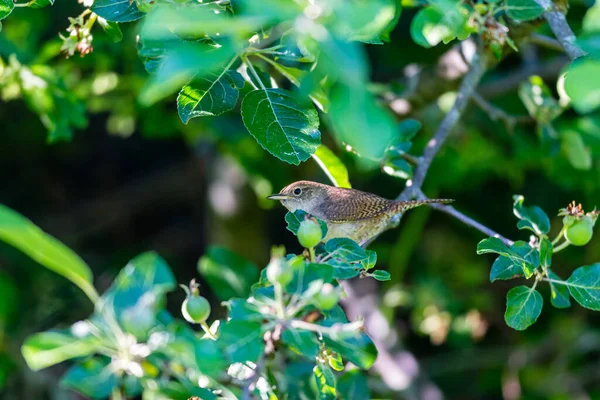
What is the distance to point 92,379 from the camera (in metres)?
1.61

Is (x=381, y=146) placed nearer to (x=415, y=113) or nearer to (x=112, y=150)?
(x=415, y=113)

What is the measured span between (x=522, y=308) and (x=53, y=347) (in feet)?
4.45

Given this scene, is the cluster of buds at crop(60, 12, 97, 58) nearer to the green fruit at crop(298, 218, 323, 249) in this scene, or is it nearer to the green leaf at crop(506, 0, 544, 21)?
the green fruit at crop(298, 218, 323, 249)

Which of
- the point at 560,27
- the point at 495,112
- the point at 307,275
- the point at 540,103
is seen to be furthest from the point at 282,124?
the point at 540,103

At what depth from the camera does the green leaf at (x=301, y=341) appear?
1699 mm

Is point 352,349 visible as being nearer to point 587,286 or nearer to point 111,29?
point 587,286

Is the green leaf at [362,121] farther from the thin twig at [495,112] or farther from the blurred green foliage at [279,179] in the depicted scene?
the thin twig at [495,112]

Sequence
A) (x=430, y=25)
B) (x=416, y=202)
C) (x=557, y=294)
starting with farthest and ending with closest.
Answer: (x=416, y=202) < (x=557, y=294) < (x=430, y=25)

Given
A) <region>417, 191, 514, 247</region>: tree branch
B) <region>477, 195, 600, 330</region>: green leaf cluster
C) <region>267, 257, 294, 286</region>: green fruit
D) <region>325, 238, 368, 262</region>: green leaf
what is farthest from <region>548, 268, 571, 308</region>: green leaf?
<region>267, 257, 294, 286</region>: green fruit

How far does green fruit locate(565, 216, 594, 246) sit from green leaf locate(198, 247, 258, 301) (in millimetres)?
1946

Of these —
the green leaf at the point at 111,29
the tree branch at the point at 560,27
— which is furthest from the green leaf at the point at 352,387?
the green leaf at the point at 111,29

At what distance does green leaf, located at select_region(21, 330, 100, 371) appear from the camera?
1.52m

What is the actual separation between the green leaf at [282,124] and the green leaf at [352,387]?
1046mm

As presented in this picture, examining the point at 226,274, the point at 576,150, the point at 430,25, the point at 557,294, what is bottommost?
the point at 226,274
